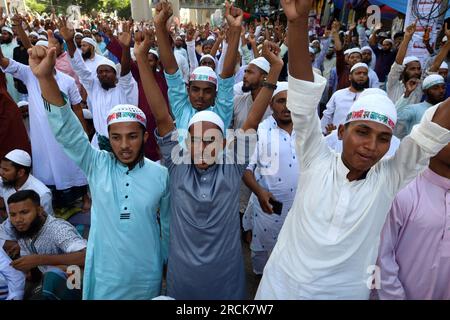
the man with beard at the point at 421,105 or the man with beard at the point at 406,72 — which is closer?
the man with beard at the point at 421,105

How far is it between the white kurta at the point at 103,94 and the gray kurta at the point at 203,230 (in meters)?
2.48

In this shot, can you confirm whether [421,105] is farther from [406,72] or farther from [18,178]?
[18,178]

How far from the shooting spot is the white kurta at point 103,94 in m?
4.27

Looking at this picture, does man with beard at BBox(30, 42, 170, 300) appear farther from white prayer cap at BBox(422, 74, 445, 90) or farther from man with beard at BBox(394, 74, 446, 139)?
white prayer cap at BBox(422, 74, 445, 90)

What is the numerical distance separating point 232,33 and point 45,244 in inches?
81.4

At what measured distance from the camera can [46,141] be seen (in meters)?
4.51

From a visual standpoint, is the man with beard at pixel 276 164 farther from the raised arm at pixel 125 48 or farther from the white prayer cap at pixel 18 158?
the white prayer cap at pixel 18 158

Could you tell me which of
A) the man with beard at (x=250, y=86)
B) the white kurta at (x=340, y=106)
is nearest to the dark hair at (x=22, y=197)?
the man with beard at (x=250, y=86)

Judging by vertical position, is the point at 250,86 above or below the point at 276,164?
above

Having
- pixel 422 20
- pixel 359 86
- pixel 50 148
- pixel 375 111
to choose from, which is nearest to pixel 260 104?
pixel 375 111

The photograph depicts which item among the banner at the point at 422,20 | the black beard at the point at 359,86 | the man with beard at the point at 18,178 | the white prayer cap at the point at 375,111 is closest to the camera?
the white prayer cap at the point at 375,111

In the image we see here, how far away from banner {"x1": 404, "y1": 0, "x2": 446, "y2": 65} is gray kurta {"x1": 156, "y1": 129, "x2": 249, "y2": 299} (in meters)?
4.93

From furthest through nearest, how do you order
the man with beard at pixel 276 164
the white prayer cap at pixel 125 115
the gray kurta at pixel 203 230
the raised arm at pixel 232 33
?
the man with beard at pixel 276 164 < the raised arm at pixel 232 33 < the white prayer cap at pixel 125 115 < the gray kurta at pixel 203 230

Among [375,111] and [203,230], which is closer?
[375,111]
